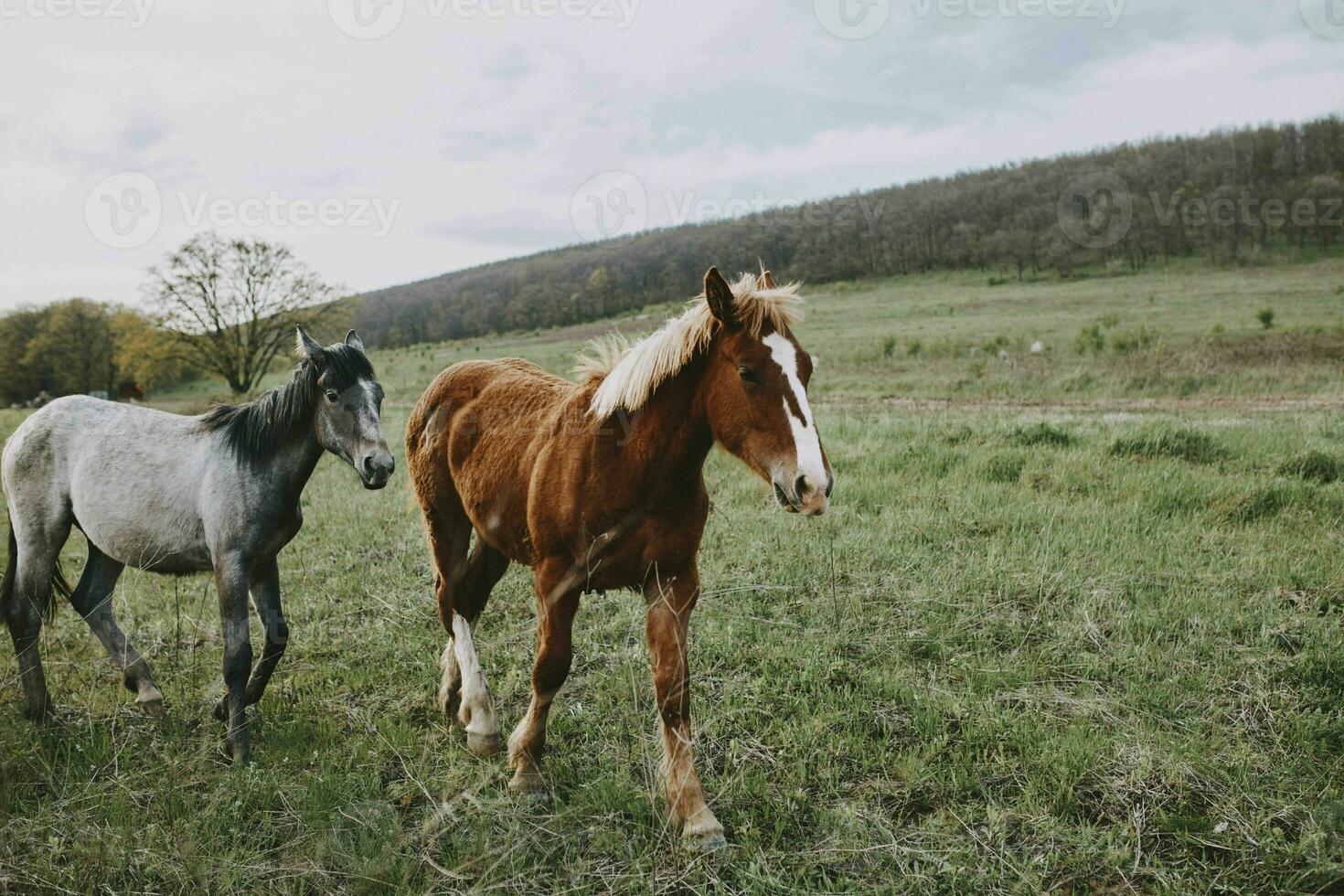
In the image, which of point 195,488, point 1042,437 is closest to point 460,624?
point 195,488

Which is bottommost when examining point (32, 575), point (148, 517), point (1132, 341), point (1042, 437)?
point (1042, 437)

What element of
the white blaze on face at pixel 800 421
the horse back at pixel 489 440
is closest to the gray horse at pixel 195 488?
the horse back at pixel 489 440

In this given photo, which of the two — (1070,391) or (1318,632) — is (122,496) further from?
(1070,391)

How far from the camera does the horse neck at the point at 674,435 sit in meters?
3.22

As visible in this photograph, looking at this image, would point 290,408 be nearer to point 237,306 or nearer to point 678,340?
point 678,340

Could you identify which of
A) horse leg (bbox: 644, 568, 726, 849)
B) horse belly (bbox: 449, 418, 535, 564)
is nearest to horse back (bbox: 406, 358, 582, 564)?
horse belly (bbox: 449, 418, 535, 564)

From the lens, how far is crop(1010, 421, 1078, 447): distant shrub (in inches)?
384

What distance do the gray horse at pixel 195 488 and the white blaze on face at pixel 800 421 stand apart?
2314mm

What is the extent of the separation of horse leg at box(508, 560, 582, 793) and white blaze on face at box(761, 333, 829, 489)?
129 centimetres

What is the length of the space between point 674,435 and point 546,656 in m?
1.26

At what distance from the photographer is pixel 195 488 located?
423cm

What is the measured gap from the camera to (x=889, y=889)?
275 cm

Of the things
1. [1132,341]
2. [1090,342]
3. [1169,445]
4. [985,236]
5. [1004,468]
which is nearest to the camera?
[1004,468]

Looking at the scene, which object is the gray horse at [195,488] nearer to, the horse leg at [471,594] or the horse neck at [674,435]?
the horse leg at [471,594]
